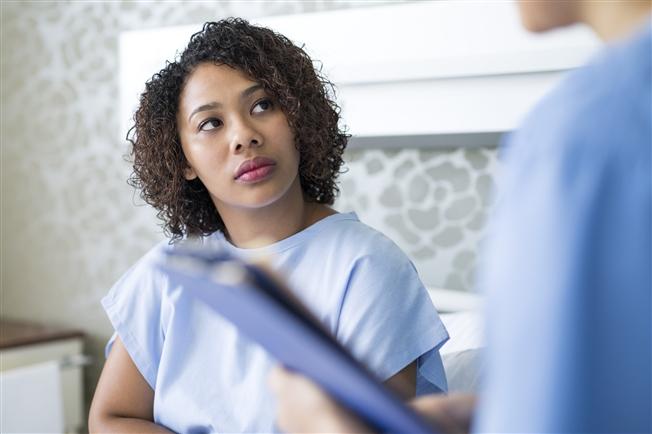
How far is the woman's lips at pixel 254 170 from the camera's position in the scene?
1526 mm

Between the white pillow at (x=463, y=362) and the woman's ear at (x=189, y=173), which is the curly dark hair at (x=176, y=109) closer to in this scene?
the woman's ear at (x=189, y=173)

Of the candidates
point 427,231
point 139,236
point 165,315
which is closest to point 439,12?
point 427,231

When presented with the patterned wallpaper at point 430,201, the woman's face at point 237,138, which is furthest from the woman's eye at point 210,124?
the patterned wallpaper at point 430,201

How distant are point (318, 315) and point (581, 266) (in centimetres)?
96

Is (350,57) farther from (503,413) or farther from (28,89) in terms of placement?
(503,413)

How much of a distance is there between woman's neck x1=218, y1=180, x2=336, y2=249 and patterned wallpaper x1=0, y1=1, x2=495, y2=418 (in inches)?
44.3

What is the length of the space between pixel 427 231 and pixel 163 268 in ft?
5.63

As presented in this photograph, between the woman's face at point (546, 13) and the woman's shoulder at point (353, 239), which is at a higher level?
the woman's face at point (546, 13)

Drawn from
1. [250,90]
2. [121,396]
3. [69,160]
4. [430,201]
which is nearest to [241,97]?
[250,90]

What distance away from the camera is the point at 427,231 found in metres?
2.36

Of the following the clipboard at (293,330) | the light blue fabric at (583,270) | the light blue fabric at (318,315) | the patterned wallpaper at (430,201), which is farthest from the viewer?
the patterned wallpaper at (430,201)

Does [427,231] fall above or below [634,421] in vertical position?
above

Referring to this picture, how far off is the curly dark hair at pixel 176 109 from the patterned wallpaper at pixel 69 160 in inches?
38.5

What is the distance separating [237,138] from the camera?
1532 mm
